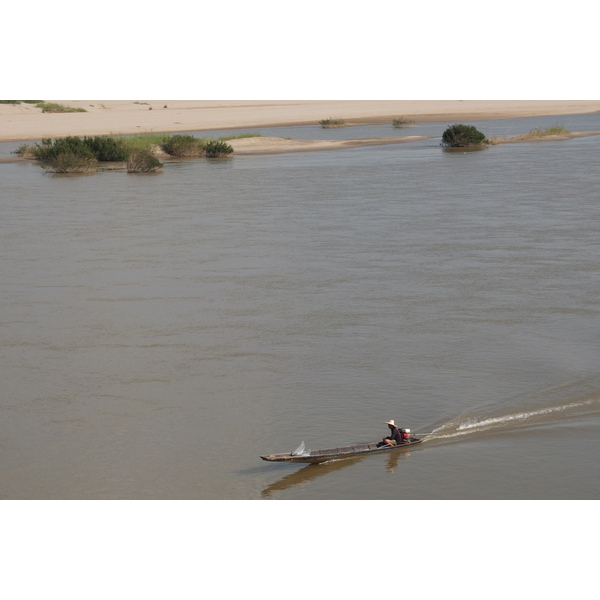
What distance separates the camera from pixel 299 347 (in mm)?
15992

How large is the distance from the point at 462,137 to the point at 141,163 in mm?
19419

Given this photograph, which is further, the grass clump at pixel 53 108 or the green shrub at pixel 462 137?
the grass clump at pixel 53 108

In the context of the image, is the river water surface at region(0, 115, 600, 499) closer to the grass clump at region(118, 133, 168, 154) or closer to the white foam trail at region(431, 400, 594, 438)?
the white foam trail at region(431, 400, 594, 438)

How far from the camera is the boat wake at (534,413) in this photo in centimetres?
1256

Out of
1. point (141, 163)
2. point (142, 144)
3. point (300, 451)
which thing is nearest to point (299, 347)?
point (300, 451)

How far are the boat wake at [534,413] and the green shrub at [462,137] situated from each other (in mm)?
38847

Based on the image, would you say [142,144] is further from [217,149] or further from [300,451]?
[300,451]

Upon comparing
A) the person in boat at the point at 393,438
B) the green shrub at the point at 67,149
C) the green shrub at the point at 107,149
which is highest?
the green shrub at the point at 107,149

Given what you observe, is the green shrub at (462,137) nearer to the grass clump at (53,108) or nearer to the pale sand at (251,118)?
the pale sand at (251,118)

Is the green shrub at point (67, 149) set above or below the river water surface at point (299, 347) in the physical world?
above

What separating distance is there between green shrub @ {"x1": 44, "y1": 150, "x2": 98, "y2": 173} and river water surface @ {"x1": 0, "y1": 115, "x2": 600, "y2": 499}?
32.9 ft

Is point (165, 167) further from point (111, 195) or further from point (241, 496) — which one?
point (241, 496)

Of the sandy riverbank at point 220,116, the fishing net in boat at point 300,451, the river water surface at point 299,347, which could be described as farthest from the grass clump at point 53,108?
the fishing net in boat at point 300,451

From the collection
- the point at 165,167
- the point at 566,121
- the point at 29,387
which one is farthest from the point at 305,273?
the point at 566,121
